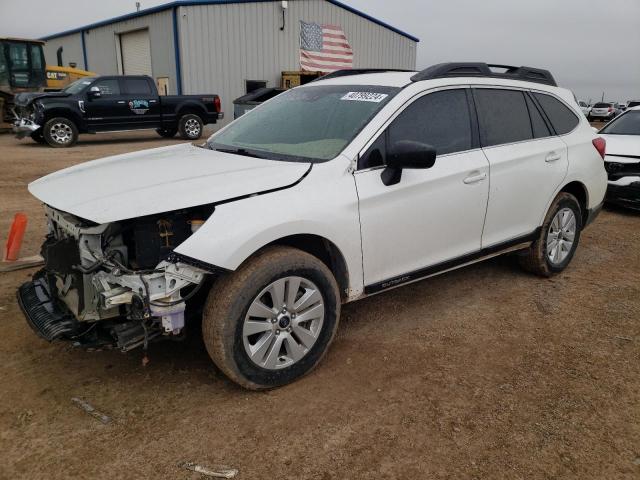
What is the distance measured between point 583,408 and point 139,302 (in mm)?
2404

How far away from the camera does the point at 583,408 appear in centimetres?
286

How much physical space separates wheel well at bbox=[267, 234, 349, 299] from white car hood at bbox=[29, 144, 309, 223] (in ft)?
1.26

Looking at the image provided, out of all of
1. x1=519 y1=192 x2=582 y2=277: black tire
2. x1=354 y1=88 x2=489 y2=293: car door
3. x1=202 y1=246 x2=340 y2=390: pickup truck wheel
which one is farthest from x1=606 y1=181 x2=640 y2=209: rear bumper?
x1=202 y1=246 x2=340 y2=390: pickup truck wheel

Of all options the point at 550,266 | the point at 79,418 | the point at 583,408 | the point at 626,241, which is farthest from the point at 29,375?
the point at 626,241

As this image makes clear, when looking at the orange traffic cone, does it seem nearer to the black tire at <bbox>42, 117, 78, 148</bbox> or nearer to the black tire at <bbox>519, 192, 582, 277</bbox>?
the black tire at <bbox>519, 192, 582, 277</bbox>

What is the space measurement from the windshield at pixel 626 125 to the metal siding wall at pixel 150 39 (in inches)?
641

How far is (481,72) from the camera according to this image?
4.09 meters

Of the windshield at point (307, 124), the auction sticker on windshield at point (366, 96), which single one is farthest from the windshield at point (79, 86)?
the auction sticker on windshield at point (366, 96)

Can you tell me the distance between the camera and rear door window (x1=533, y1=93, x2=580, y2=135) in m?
4.60

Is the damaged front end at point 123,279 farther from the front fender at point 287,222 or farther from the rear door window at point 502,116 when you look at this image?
the rear door window at point 502,116

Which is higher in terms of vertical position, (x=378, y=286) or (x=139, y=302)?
(x=139, y=302)

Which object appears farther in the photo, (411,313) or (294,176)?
(411,313)

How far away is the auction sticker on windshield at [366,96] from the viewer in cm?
348

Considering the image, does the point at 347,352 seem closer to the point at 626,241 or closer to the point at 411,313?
the point at 411,313
